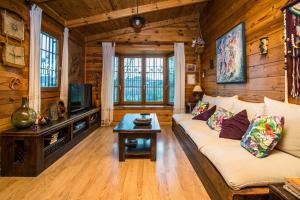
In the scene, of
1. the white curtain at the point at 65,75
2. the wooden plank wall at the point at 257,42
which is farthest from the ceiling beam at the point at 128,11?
the wooden plank wall at the point at 257,42

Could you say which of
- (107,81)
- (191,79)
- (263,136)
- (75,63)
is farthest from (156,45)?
(263,136)

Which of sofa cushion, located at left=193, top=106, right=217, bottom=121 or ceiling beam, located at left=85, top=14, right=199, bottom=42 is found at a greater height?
ceiling beam, located at left=85, top=14, right=199, bottom=42

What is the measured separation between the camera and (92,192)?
2105 millimetres

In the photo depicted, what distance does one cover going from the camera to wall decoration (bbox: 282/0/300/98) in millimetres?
2039

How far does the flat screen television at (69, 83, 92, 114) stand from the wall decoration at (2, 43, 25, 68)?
1.38 meters

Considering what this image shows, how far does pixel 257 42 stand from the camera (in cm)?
284

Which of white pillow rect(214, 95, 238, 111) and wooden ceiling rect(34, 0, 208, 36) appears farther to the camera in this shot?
wooden ceiling rect(34, 0, 208, 36)

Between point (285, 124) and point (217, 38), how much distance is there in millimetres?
2782

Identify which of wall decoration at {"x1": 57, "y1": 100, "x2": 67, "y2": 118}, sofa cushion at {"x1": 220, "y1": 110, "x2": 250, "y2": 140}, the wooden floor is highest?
wall decoration at {"x1": 57, "y1": 100, "x2": 67, "y2": 118}

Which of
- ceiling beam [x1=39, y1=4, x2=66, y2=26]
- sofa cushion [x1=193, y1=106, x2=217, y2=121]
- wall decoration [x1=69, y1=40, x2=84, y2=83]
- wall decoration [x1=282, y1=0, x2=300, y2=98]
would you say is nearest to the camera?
→ wall decoration [x1=282, y1=0, x2=300, y2=98]

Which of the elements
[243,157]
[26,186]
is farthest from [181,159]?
[26,186]

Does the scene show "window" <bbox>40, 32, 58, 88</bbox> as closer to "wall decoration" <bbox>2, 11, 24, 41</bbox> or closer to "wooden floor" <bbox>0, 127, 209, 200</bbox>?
"wall decoration" <bbox>2, 11, 24, 41</bbox>

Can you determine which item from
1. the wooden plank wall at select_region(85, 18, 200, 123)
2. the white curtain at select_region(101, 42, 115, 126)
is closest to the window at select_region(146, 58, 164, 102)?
the wooden plank wall at select_region(85, 18, 200, 123)

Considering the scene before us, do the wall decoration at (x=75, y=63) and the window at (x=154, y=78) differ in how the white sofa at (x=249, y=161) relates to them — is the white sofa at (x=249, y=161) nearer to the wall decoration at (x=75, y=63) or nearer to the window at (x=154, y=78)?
the wall decoration at (x=75, y=63)
